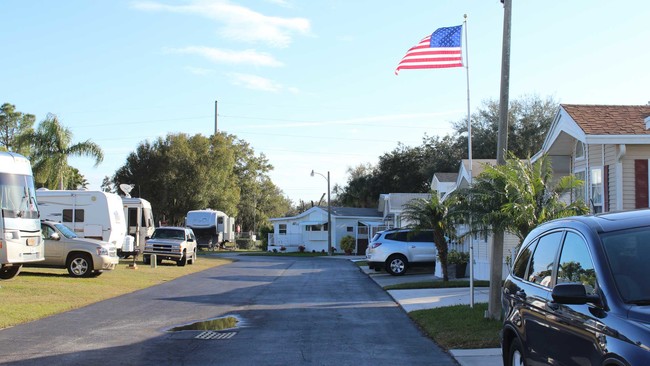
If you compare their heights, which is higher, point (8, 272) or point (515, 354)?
point (515, 354)

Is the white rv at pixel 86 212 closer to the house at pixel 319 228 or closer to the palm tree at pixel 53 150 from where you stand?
the palm tree at pixel 53 150

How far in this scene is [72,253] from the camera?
21.6 meters

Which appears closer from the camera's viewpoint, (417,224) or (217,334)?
(217,334)

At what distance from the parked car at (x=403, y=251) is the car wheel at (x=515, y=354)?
20.3m

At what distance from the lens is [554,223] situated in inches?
244

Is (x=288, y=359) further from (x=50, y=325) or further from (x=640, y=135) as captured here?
(x=640, y=135)

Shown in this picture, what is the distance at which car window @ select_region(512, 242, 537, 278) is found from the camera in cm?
671

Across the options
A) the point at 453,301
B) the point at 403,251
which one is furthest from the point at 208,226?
the point at 453,301

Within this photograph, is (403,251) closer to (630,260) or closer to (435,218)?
(435,218)

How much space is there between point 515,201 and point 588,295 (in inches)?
280

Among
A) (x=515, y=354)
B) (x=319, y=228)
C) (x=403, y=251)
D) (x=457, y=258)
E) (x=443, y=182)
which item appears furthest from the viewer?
(x=319, y=228)

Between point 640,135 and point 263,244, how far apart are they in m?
58.5

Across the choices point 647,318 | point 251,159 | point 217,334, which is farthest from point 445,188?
point 251,159

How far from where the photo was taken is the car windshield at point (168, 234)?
105 ft
